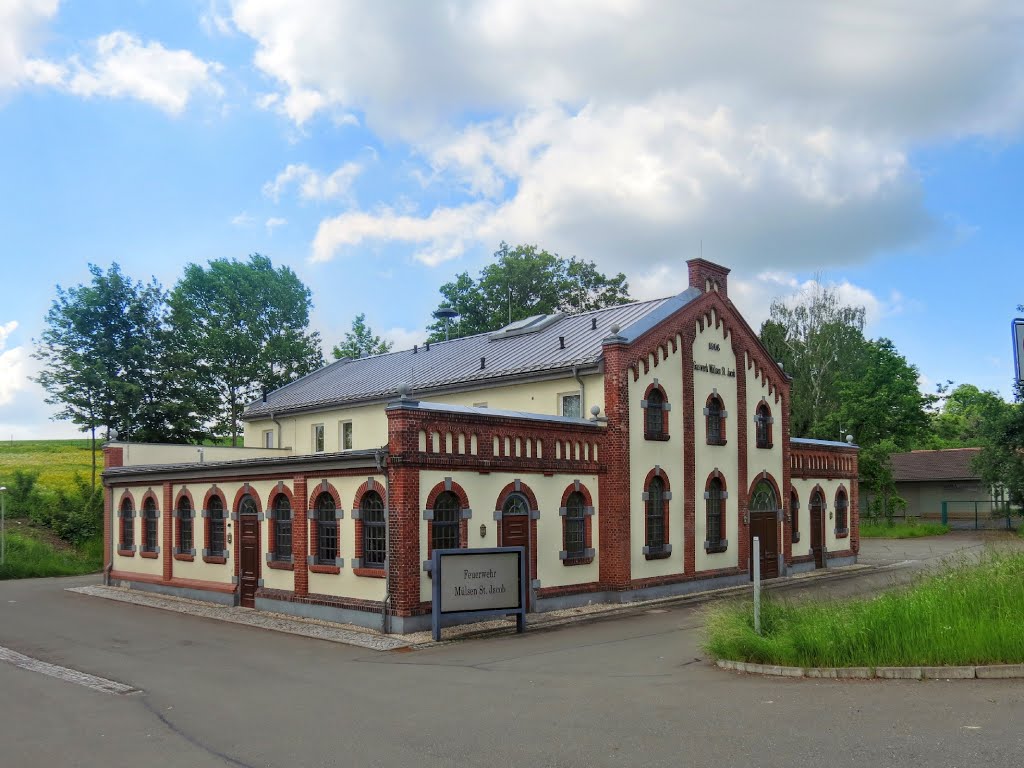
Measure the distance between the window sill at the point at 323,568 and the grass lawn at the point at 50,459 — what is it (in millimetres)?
30386

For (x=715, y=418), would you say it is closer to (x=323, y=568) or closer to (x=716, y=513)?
(x=716, y=513)

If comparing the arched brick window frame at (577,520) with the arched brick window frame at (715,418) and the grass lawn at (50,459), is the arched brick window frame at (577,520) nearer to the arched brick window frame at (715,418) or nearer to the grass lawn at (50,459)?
the arched brick window frame at (715,418)

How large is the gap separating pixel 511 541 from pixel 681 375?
7.86 metres

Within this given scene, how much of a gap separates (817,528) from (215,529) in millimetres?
20243

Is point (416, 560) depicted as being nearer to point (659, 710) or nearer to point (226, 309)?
point (659, 710)

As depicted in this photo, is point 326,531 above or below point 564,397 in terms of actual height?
below

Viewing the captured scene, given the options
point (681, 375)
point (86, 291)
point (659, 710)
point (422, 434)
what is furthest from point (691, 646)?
point (86, 291)

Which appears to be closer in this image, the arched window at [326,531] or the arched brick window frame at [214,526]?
the arched window at [326,531]

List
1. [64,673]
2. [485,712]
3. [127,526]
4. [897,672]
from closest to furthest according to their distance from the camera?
[485,712] → [897,672] → [64,673] → [127,526]

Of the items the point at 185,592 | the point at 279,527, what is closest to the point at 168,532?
the point at 185,592

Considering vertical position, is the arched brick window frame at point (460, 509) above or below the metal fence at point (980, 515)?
above

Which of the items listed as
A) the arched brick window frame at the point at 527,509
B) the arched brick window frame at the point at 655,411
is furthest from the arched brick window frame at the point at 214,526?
the arched brick window frame at the point at 655,411

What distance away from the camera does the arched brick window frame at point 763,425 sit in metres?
28.8

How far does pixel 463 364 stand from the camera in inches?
1161
